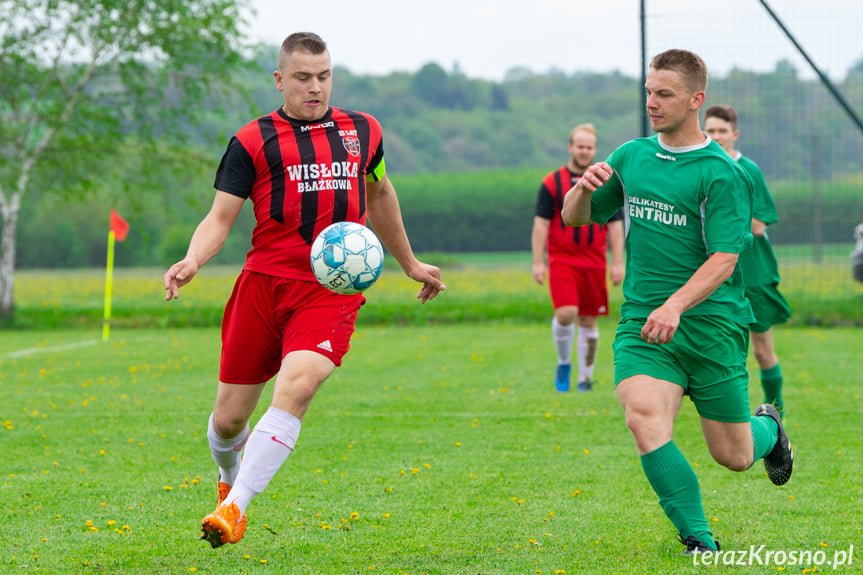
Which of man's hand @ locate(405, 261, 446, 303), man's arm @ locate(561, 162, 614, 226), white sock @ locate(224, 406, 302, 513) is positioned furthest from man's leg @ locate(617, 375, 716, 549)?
white sock @ locate(224, 406, 302, 513)

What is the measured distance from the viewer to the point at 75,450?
7.13 meters

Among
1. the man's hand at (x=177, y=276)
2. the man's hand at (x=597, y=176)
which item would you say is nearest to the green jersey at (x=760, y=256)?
the man's hand at (x=597, y=176)

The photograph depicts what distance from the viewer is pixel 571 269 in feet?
32.2

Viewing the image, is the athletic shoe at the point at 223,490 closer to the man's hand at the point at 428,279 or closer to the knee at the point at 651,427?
the man's hand at the point at 428,279

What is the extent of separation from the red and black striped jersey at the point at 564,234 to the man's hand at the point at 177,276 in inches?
229

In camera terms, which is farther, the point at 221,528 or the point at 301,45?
the point at 301,45

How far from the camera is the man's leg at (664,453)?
4.29 metres

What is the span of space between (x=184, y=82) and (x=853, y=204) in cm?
1264

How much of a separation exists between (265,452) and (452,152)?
66.4ft

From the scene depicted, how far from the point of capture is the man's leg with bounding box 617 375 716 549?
429cm

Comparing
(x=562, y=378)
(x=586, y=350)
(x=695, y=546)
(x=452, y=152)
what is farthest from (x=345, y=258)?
(x=452, y=152)

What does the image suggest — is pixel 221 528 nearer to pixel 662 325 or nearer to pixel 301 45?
pixel 662 325

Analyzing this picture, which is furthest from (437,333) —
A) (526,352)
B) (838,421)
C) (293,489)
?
(293,489)

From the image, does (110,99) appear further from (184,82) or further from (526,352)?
(526,352)
